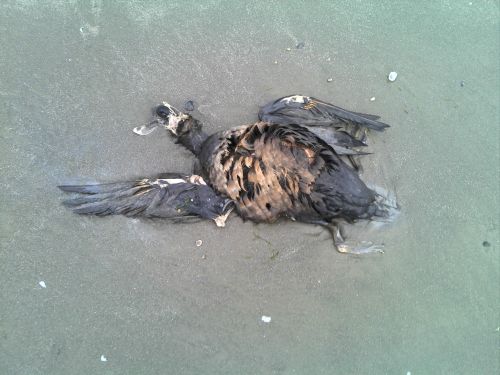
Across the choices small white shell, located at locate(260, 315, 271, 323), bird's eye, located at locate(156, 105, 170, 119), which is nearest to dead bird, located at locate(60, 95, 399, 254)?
bird's eye, located at locate(156, 105, 170, 119)

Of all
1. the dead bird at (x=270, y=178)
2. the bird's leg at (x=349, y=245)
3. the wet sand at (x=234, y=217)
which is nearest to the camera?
the dead bird at (x=270, y=178)

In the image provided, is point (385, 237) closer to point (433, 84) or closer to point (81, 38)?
point (433, 84)

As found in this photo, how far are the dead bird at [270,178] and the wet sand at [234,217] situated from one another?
123mm

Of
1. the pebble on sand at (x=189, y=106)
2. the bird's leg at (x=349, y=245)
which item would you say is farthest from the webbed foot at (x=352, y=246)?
the pebble on sand at (x=189, y=106)

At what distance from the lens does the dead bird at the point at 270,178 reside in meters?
2.83

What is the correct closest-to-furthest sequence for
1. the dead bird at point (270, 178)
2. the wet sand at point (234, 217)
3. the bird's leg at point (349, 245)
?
1. the dead bird at point (270, 178)
2. the wet sand at point (234, 217)
3. the bird's leg at point (349, 245)

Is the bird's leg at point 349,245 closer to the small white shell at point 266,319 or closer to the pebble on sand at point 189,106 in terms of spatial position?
the small white shell at point 266,319

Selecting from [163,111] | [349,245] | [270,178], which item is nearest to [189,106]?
[163,111]

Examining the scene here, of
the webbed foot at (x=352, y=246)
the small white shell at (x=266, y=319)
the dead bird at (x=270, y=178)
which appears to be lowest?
the small white shell at (x=266, y=319)

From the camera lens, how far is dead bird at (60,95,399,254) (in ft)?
9.30

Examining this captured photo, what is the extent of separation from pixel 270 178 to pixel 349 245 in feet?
2.82

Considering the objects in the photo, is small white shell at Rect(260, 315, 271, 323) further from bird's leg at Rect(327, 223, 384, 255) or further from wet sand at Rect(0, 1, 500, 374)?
bird's leg at Rect(327, 223, 384, 255)

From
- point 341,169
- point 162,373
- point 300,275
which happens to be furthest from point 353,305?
point 162,373

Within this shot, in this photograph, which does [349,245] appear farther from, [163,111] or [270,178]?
[163,111]
